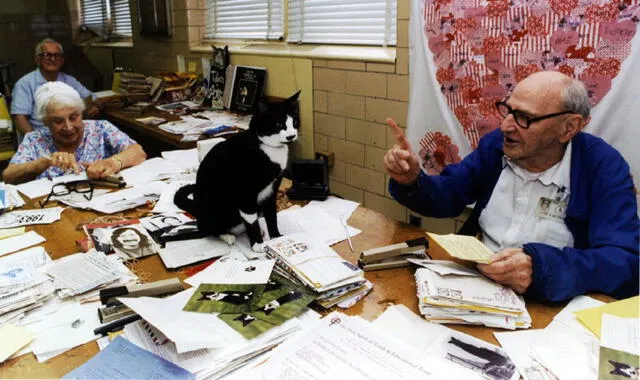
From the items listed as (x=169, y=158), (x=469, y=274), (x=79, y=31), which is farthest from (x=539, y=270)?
(x=79, y=31)

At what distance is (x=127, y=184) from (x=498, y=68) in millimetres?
1762

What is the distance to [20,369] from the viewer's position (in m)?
0.99

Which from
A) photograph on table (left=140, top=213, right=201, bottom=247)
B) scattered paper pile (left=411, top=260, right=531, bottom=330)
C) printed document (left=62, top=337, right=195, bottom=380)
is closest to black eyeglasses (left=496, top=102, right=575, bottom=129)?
scattered paper pile (left=411, top=260, right=531, bottom=330)

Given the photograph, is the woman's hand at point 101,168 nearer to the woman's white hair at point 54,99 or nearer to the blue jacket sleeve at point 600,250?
the woman's white hair at point 54,99

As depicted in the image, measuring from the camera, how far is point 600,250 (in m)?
1.29

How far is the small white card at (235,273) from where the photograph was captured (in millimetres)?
1269

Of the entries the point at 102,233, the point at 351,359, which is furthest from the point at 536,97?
the point at 102,233

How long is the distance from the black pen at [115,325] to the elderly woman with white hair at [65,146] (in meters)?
1.26

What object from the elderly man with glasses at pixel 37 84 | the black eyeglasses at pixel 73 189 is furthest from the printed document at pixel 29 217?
the elderly man with glasses at pixel 37 84

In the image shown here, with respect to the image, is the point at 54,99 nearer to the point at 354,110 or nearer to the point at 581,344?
the point at 354,110

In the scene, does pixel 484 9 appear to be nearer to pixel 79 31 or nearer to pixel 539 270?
pixel 539 270

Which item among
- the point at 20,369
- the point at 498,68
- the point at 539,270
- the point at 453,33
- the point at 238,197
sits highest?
the point at 453,33

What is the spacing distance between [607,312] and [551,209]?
495 mm

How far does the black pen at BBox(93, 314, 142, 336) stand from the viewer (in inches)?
43.1
